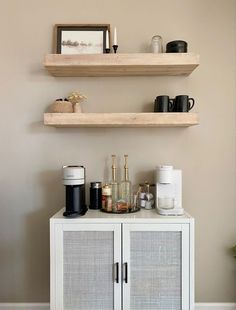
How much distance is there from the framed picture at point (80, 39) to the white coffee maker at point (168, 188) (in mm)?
979

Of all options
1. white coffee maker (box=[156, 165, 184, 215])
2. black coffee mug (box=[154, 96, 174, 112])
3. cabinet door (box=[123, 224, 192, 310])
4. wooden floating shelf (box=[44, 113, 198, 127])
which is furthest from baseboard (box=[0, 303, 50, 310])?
black coffee mug (box=[154, 96, 174, 112])

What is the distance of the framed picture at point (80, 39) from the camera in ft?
7.50

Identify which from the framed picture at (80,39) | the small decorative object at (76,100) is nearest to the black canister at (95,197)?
the small decorative object at (76,100)

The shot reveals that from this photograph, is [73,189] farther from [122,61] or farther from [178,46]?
[178,46]

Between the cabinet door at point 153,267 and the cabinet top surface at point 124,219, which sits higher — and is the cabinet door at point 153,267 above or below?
below

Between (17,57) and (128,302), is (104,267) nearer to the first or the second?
(128,302)

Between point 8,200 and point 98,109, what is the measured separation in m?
0.96

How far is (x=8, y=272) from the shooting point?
237 cm

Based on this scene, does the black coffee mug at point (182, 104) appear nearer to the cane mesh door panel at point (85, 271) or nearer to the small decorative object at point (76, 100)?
the small decorative object at point (76, 100)

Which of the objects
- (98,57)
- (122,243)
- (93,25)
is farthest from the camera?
(93,25)

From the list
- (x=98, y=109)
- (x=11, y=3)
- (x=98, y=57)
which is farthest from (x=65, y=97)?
(x=11, y=3)

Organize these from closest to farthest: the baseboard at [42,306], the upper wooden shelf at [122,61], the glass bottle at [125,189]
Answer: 1. the upper wooden shelf at [122,61]
2. the glass bottle at [125,189]
3. the baseboard at [42,306]

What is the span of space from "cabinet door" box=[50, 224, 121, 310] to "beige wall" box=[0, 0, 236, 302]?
472 mm

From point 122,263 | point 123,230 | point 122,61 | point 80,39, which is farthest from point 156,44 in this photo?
point 122,263
